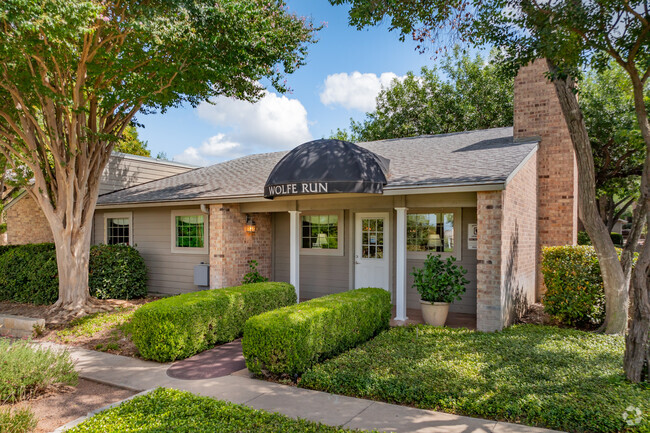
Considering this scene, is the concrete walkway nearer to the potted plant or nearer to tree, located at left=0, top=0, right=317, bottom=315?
the potted plant

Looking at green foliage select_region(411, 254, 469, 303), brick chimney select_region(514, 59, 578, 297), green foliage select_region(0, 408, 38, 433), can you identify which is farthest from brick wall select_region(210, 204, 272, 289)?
brick chimney select_region(514, 59, 578, 297)

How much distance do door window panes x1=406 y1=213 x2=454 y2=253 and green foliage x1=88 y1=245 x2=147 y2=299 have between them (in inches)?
301

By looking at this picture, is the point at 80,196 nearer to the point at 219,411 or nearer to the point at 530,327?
the point at 219,411

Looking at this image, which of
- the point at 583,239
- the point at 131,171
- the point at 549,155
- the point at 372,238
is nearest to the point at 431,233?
the point at 372,238

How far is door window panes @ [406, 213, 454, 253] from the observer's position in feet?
31.3

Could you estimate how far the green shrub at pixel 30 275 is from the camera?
11.0 m

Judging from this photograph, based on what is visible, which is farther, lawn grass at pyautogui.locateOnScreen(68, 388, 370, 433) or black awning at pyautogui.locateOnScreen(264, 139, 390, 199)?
black awning at pyautogui.locateOnScreen(264, 139, 390, 199)

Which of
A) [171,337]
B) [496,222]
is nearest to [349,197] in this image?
[496,222]

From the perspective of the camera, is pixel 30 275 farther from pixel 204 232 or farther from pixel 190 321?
pixel 190 321

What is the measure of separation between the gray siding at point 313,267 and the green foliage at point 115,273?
3.94 meters

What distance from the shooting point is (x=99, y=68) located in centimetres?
862

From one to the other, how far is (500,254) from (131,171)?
12.6 meters

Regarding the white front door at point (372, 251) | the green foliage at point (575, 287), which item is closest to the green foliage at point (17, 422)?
the white front door at point (372, 251)

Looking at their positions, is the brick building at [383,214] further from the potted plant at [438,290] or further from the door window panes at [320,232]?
the potted plant at [438,290]
